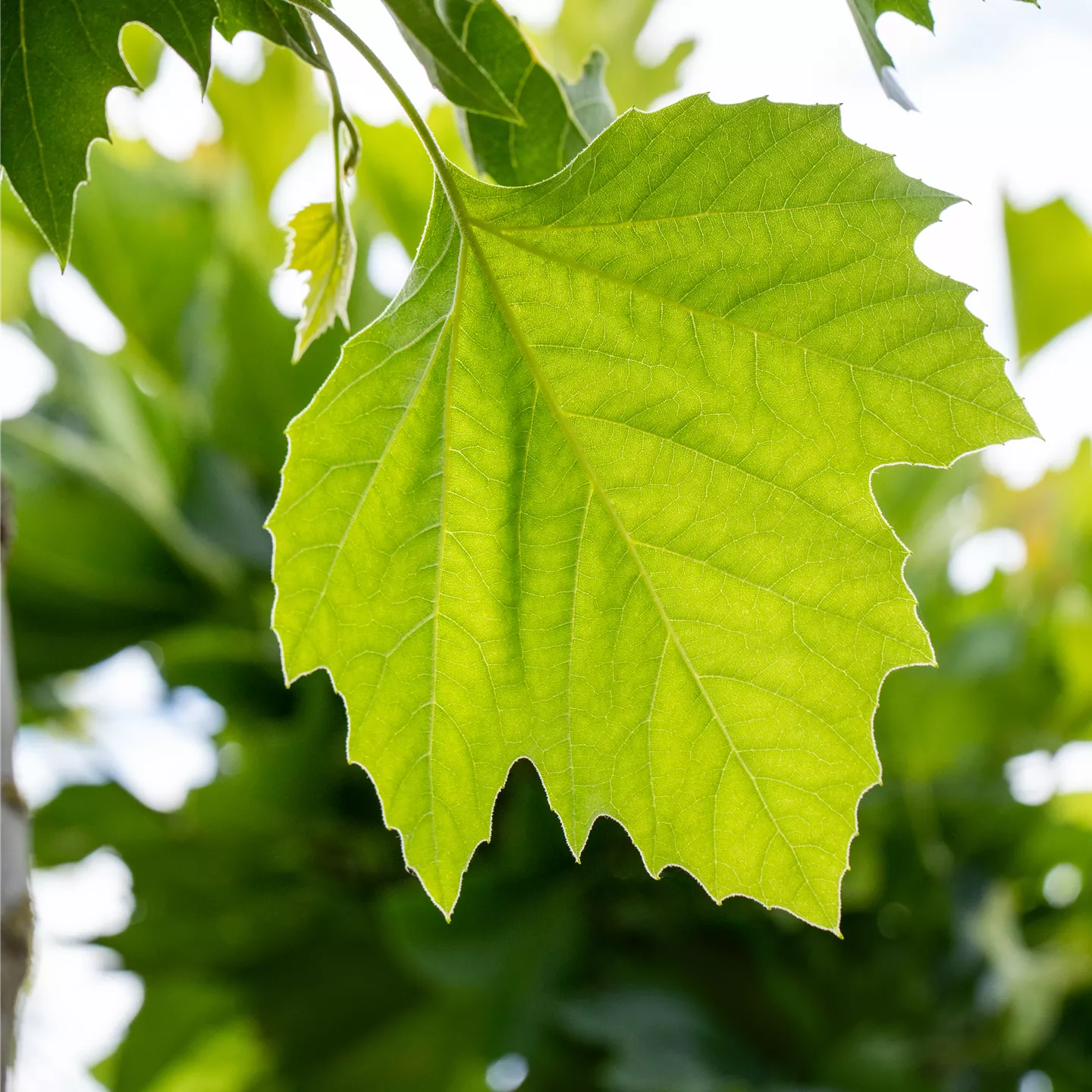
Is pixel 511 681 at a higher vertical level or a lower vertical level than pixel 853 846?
higher

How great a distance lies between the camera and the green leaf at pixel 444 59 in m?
0.22

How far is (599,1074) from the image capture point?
72 cm

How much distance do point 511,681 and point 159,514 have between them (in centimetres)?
54

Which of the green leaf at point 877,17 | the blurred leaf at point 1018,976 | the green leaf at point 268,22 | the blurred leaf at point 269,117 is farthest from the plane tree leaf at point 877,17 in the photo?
the blurred leaf at point 269,117

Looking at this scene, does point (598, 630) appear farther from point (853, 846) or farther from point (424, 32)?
point (853, 846)

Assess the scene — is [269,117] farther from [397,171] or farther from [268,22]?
[268,22]

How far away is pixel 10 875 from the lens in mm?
254

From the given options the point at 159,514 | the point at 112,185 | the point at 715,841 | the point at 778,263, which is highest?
the point at 112,185

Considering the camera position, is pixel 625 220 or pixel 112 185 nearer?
pixel 625 220

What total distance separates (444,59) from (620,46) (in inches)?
28.5

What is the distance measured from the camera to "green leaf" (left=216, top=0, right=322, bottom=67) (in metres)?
0.21

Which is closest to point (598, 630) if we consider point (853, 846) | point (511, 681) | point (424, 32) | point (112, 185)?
point (511, 681)

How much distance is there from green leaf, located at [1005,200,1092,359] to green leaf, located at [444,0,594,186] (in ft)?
2.06

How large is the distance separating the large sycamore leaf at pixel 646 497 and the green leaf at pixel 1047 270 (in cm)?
65
